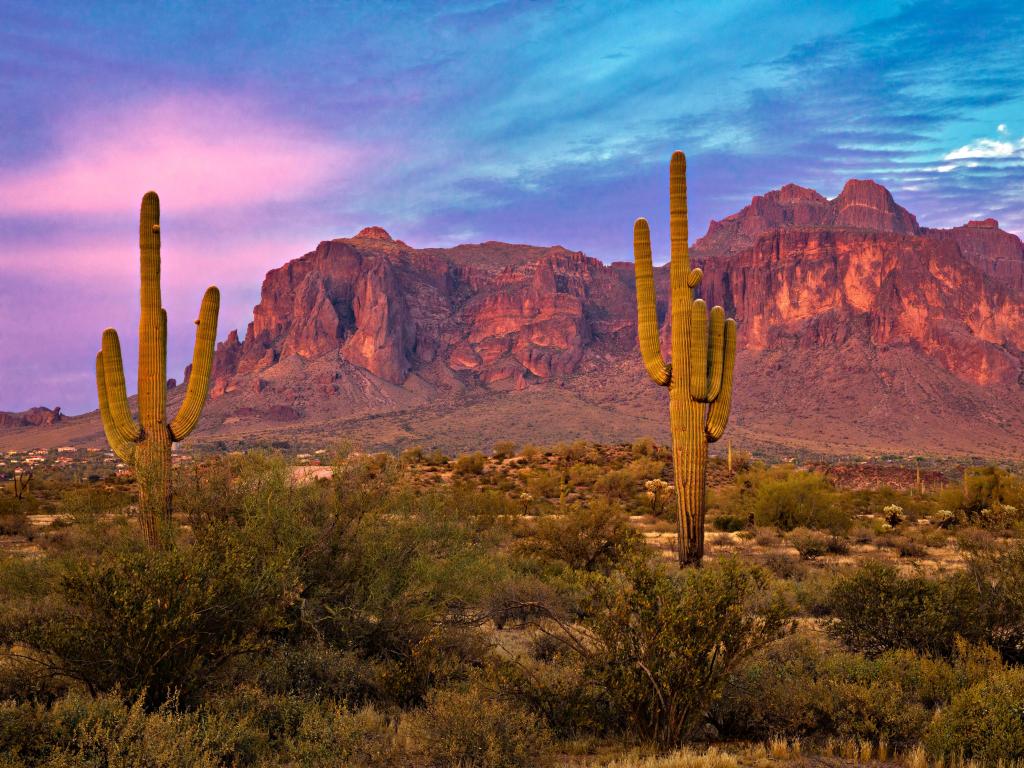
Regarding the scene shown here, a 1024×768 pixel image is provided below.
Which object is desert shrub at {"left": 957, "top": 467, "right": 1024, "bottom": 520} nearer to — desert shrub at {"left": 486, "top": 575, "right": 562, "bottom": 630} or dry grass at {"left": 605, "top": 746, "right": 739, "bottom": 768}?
desert shrub at {"left": 486, "top": 575, "right": 562, "bottom": 630}

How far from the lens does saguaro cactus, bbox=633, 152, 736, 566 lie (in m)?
17.1

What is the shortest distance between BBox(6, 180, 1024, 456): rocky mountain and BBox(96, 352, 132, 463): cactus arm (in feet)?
270

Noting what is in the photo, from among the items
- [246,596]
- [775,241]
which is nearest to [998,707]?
[246,596]

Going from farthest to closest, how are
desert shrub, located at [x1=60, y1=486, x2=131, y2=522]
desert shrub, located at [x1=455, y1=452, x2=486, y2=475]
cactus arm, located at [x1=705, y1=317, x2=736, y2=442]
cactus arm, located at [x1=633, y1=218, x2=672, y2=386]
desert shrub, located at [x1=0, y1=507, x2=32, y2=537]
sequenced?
desert shrub, located at [x1=455, y1=452, x2=486, y2=475], desert shrub, located at [x1=0, y1=507, x2=32, y2=537], cactus arm, located at [x1=633, y1=218, x2=672, y2=386], cactus arm, located at [x1=705, y1=317, x2=736, y2=442], desert shrub, located at [x1=60, y1=486, x2=131, y2=522]

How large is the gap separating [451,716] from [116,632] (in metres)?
3.20

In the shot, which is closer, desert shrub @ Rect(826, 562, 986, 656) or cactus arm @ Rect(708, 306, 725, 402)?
desert shrub @ Rect(826, 562, 986, 656)

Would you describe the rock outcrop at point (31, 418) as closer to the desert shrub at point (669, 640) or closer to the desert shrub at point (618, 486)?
the desert shrub at point (618, 486)

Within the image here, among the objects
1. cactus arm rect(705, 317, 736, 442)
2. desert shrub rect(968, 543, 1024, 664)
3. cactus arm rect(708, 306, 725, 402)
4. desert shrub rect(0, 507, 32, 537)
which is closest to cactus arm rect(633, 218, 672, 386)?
cactus arm rect(708, 306, 725, 402)

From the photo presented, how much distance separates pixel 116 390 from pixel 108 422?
699 millimetres

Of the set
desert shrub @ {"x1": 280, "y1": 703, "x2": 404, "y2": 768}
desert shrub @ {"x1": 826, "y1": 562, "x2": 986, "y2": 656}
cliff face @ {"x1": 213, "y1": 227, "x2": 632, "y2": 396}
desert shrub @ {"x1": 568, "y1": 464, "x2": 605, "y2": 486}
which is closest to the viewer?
desert shrub @ {"x1": 280, "y1": 703, "x2": 404, "y2": 768}

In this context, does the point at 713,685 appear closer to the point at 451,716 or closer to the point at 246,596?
the point at 451,716

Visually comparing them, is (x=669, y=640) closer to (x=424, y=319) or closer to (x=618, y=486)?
(x=618, y=486)

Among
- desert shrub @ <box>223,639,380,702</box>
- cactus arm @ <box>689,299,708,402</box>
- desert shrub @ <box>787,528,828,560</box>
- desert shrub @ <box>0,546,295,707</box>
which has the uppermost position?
cactus arm @ <box>689,299,708,402</box>

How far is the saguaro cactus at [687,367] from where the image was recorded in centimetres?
1706
